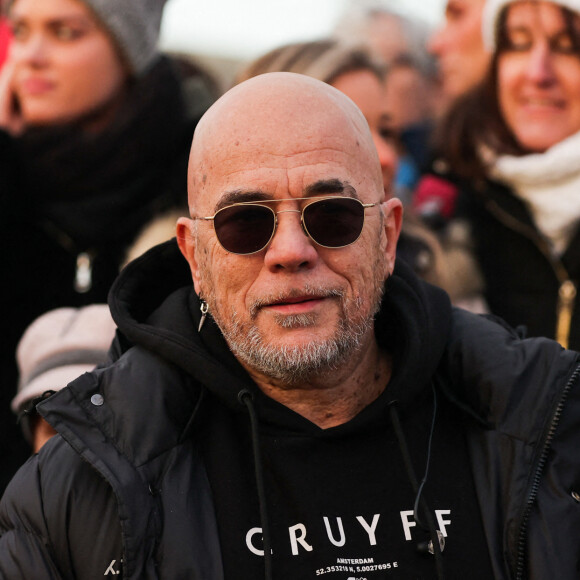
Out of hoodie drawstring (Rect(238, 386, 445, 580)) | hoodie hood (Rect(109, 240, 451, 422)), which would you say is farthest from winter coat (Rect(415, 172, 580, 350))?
hoodie drawstring (Rect(238, 386, 445, 580))

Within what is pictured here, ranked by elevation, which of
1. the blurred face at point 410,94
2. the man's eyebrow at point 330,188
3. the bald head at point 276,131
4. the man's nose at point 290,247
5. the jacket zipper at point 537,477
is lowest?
the jacket zipper at point 537,477

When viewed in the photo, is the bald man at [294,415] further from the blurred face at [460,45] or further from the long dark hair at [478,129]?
the blurred face at [460,45]

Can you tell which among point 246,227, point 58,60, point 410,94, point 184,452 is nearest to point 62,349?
point 184,452

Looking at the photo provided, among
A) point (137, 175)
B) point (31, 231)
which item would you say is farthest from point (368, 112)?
point (31, 231)

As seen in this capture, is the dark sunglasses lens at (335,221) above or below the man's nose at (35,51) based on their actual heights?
below

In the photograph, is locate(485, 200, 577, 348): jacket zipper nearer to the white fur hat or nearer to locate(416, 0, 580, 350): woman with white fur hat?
locate(416, 0, 580, 350): woman with white fur hat

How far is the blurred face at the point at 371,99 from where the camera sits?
4.08 metres

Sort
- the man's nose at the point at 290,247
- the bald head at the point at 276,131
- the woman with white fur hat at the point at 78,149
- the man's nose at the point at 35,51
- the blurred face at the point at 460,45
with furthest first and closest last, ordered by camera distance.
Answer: the blurred face at the point at 460,45, the man's nose at the point at 35,51, the woman with white fur hat at the point at 78,149, the bald head at the point at 276,131, the man's nose at the point at 290,247

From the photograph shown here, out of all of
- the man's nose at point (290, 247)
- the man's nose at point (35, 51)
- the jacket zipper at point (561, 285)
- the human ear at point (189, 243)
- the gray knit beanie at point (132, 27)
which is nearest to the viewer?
the man's nose at point (290, 247)

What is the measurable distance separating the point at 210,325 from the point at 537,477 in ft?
3.17

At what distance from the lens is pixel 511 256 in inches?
164

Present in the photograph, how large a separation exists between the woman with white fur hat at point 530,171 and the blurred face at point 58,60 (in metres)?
1.83

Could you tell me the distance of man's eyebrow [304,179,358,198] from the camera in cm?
245

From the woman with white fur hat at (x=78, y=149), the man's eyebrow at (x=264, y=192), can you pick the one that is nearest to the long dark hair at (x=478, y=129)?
the woman with white fur hat at (x=78, y=149)
